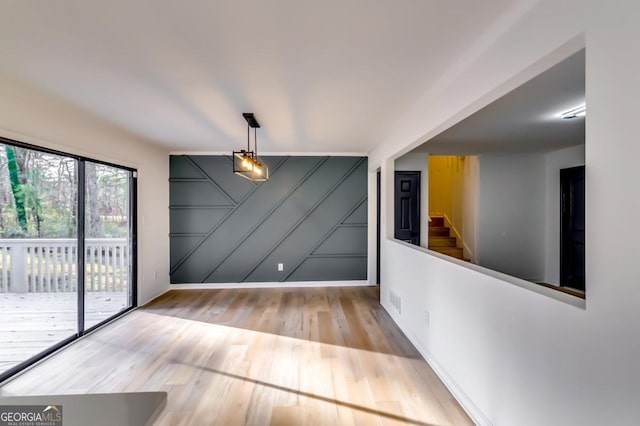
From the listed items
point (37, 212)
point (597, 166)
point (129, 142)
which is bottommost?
point (37, 212)

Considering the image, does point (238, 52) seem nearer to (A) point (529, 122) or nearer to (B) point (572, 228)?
(A) point (529, 122)

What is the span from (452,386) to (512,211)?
411 cm

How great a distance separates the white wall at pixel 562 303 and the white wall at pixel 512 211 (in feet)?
11.5

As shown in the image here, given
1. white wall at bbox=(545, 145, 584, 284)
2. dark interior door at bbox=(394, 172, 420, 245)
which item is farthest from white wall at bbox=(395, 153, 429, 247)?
white wall at bbox=(545, 145, 584, 284)

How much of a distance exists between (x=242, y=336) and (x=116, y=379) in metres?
1.16

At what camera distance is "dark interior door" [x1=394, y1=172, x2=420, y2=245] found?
4938 millimetres

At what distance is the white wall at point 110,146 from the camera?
232 centimetres

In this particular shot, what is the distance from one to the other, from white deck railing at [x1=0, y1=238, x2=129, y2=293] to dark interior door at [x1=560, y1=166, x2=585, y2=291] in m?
7.06

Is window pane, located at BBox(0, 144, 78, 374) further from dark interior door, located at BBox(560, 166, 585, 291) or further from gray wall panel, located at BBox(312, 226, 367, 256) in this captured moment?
dark interior door, located at BBox(560, 166, 585, 291)

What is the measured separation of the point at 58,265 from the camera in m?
3.22

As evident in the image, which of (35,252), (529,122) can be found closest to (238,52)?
(35,252)

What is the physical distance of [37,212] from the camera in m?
2.72

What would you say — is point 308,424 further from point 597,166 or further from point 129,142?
point 129,142

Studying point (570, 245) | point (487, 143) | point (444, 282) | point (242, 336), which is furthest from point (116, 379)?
point (570, 245)
